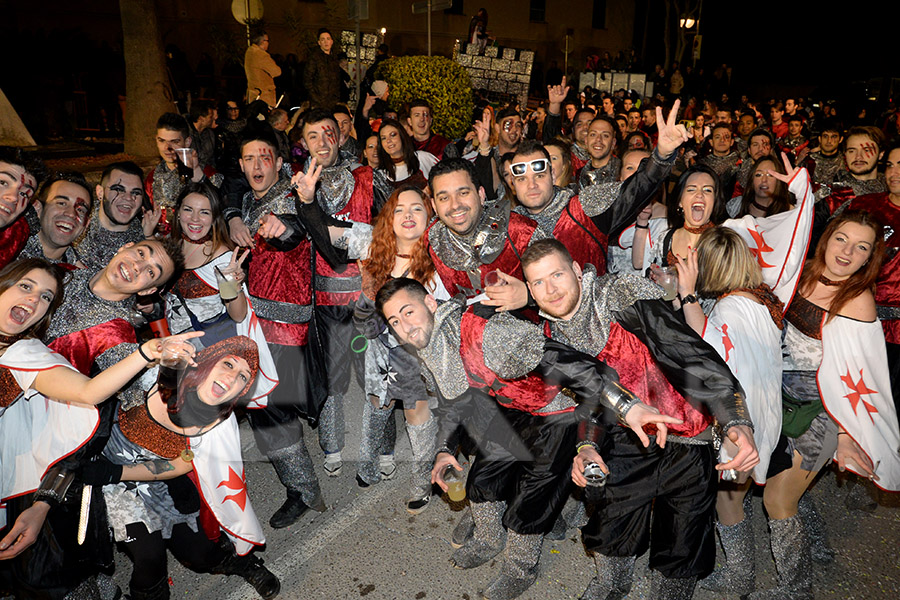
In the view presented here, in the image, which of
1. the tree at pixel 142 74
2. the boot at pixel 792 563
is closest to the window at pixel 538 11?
the tree at pixel 142 74

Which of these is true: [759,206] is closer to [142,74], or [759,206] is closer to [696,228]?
[696,228]

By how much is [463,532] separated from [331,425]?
1116 millimetres

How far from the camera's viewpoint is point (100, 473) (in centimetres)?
251

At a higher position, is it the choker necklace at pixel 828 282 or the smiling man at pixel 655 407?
the choker necklace at pixel 828 282

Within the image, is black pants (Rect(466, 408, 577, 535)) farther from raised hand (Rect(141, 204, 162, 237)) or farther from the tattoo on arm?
raised hand (Rect(141, 204, 162, 237))

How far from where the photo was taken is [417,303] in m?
2.80

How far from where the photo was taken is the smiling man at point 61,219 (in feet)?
11.3

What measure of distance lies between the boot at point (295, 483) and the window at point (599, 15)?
89.4ft

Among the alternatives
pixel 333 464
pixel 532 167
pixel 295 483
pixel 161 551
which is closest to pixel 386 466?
pixel 333 464

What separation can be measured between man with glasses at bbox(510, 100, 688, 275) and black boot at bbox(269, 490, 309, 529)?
2093mm

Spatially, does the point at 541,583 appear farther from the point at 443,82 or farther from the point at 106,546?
the point at 443,82

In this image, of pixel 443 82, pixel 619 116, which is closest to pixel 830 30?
pixel 619 116

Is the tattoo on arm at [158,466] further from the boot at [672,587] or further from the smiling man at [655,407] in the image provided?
the boot at [672,587]

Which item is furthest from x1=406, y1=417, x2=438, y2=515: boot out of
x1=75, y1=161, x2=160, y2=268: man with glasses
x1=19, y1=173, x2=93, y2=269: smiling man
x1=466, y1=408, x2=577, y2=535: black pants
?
x1=19, y1=173, x2=93, y2=269: smiling man
